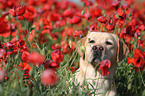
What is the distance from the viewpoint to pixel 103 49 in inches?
99.1

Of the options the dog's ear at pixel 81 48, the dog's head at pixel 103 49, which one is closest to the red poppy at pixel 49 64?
the dog's ear at pixel 81 48

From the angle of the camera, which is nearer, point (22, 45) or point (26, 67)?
point (26, 67)

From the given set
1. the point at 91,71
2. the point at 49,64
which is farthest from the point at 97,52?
the point at 49,64

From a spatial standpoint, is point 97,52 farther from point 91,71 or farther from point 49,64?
point 49,64

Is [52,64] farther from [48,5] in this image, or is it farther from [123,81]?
[48,5]

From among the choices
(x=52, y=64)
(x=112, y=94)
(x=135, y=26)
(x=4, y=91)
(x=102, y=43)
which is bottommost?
(x=112, y=94)

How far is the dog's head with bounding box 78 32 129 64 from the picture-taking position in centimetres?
251

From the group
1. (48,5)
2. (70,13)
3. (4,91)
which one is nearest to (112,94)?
(4,91)

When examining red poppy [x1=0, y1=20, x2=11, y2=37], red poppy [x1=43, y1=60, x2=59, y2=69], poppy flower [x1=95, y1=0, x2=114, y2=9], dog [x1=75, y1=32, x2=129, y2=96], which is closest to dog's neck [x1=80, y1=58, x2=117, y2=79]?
dog [x1=75, y1=32, x2=129, y2=96]

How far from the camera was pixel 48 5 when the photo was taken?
18.1 ft

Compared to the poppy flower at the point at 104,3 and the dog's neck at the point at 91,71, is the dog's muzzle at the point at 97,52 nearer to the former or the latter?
the dog's neck at the point at 91,71

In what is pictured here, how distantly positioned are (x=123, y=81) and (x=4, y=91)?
176cm

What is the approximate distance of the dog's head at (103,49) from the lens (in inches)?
98.9

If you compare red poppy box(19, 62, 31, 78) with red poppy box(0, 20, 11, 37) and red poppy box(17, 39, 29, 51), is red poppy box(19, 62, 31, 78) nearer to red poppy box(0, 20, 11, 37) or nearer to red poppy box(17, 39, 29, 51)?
red poppy box(17, 39, 29, 51)
